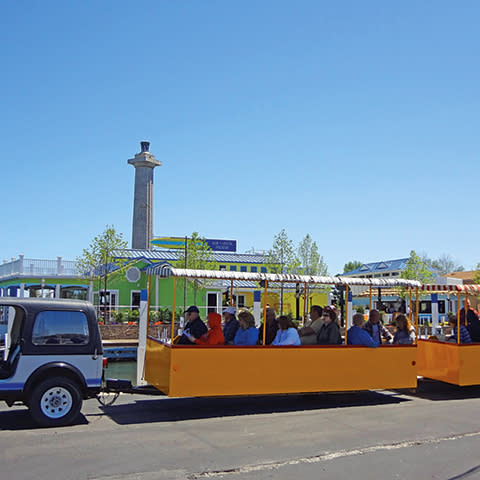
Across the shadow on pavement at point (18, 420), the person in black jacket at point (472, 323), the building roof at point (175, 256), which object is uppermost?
the building roof at point (175, 256)

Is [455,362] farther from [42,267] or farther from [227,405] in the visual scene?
[42,267]

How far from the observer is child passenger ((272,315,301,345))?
10914mm

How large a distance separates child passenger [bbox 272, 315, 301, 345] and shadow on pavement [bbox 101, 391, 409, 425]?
3.95ft

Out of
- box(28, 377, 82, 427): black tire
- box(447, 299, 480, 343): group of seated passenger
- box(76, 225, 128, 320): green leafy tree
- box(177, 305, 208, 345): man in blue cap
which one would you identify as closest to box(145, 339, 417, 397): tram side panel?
box(177, 305, 208, 345): man in blue cap

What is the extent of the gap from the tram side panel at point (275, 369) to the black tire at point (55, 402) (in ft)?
5.53

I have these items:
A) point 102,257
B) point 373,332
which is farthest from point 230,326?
point 102,257

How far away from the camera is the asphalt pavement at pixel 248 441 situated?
656 cm

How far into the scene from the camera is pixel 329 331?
11.4 metres

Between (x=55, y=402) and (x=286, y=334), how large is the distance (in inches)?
170

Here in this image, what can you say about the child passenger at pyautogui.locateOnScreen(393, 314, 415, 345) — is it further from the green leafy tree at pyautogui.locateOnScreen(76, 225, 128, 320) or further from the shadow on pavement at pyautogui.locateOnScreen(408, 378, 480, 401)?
the green leafy tree at pyautogui.locateOnScreen(76, 225, 128, 320)

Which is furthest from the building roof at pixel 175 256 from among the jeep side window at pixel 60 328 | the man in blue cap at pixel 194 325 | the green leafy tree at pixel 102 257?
the jeep side window at pixel 60 328

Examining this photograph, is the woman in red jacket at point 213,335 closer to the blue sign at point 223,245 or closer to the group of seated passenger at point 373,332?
the group of seated passenger at point 373,332

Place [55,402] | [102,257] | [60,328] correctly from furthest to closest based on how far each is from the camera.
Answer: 1. [102,257]
2. [60,328]
3. [55,402]

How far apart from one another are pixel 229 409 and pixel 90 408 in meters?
2.45
